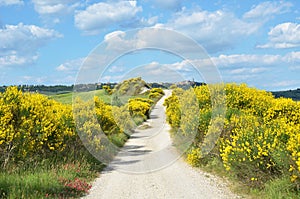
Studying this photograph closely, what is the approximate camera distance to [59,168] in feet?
39.3

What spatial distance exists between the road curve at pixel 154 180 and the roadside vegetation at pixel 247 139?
0.69 meters

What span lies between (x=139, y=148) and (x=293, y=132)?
1135 centimetres

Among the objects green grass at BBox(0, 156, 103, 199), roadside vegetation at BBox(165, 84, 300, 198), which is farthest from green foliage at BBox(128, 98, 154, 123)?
green grass at BBox(0, 156, 103, 199)

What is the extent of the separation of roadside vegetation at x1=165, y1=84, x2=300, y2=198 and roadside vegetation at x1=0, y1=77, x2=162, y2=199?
13.7ft

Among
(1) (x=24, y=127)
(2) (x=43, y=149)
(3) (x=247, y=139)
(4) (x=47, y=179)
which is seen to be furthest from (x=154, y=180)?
(1) (x=24, y=127)

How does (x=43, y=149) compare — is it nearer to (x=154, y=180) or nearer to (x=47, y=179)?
(x=47, y=179)

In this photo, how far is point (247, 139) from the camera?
9.78m

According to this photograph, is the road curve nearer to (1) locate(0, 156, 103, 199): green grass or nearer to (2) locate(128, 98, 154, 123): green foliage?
(1) locate(0, 156, 103, 199): green grass

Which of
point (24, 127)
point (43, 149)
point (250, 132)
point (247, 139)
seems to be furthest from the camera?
point (43, 149)

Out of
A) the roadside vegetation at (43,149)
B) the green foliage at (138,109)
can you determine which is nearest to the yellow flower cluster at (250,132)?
the roadside vegetation at (43,149)

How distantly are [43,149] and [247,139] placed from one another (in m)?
6.92

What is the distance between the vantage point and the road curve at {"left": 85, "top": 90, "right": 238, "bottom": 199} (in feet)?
33.5

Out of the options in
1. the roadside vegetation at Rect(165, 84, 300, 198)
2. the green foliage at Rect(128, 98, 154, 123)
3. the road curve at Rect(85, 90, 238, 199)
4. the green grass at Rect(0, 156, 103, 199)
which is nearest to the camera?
the roadside vegetation at Rect(165, 84, 300, 198)

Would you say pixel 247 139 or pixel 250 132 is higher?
pixel 250 132
